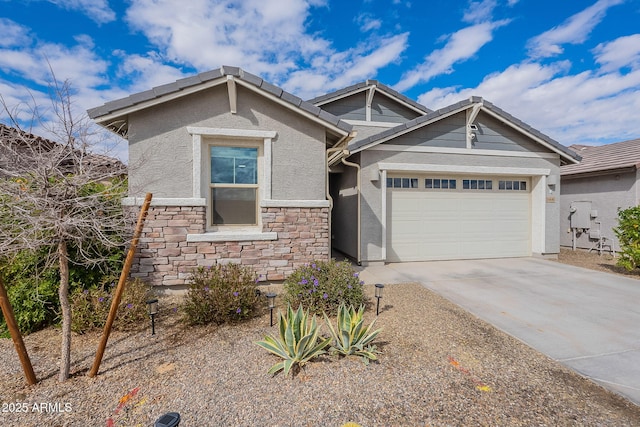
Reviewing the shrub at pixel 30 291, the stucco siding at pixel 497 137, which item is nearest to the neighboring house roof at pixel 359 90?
the stucco siding at pixel 497 137

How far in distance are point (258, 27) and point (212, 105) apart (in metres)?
4.02

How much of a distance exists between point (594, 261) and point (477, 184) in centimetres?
437

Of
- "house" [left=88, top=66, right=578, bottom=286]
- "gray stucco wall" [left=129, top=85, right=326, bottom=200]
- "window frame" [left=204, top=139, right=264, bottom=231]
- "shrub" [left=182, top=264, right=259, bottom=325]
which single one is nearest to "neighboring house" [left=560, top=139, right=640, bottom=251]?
"house" [left=88, top=66, right=578, bottom=286]

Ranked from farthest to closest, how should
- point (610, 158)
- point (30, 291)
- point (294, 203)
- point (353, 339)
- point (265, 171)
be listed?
point (610, 158) < point (294, 203) < point (265, 171) < point (30, 291) < point (353, 339)

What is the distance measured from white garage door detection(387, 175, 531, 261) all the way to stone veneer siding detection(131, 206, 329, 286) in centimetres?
303

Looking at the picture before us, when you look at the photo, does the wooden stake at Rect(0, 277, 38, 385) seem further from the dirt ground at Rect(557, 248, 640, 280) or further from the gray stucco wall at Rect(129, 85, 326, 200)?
the dirt ground at Rect(557, 248, 640, 280)

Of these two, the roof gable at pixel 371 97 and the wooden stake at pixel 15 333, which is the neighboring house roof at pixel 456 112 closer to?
the roof gable at pixel 371 97

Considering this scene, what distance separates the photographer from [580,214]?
10797 millimetres

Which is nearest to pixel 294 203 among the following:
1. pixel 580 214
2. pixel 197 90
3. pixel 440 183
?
pixel 197 90

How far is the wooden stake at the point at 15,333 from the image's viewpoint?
239 cm

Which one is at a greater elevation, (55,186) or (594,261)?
(55,186)

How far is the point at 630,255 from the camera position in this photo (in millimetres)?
7066

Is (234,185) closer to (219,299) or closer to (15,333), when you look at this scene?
(219,299)

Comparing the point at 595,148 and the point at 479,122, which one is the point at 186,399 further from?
the point at 595,148
